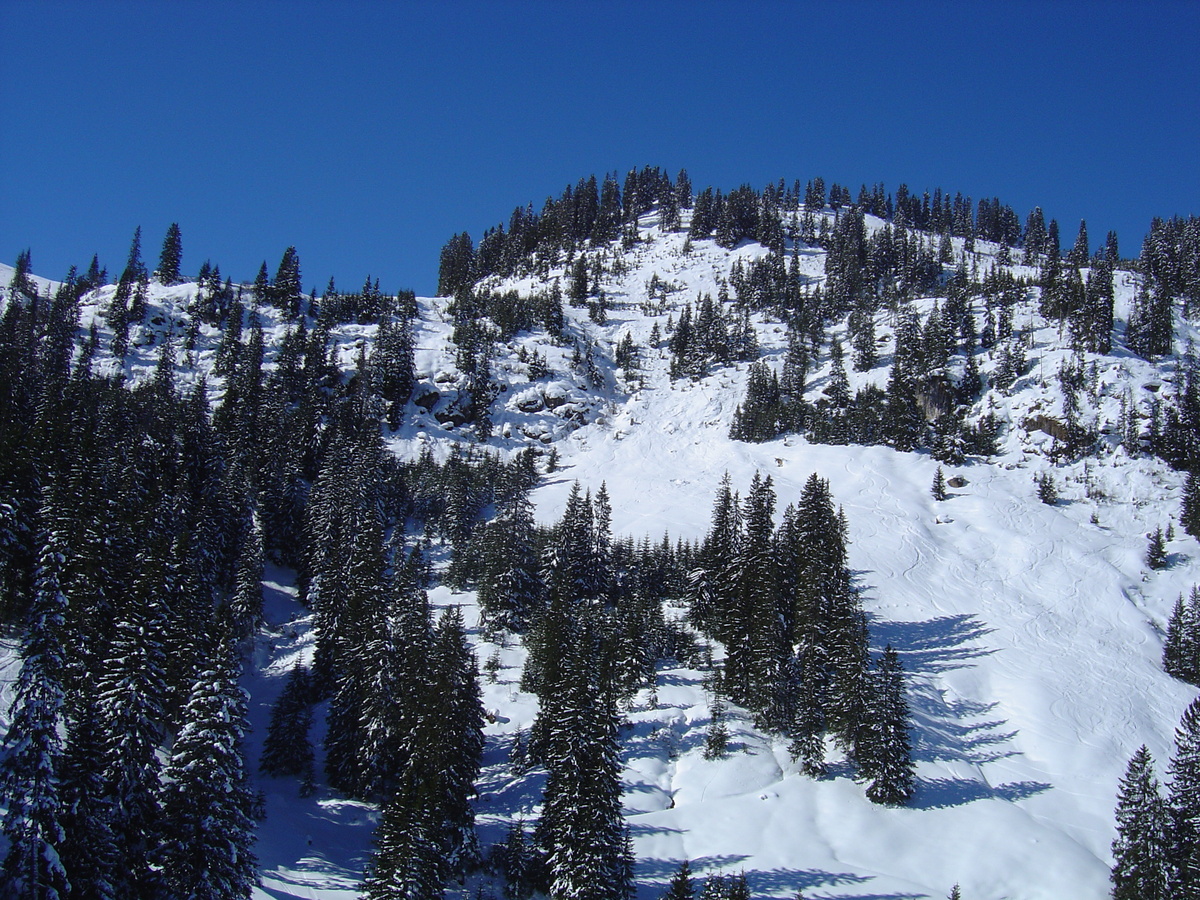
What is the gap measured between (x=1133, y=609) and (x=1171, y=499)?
25.3m

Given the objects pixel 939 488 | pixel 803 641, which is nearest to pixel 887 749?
pixel 803 641

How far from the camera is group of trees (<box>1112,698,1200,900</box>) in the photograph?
91.6ft

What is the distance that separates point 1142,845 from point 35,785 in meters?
42.6

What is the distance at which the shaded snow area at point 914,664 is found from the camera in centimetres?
3434

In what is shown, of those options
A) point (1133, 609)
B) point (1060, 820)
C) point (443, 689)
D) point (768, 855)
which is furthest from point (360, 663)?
point (1133, 609)

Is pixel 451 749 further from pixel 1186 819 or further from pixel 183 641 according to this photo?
pixel 1186 819

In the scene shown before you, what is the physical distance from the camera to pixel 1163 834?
95.0 ft

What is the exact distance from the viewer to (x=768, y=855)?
3425 cm

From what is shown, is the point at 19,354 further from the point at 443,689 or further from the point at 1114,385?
the point at 1114,385

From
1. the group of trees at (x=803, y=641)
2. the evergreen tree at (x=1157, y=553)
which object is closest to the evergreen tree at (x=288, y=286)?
the group of trees at (x=803, y=641)

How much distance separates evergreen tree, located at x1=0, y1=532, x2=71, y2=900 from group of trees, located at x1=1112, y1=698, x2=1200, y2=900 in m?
41.0

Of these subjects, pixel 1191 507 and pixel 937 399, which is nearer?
pixel 1191 507

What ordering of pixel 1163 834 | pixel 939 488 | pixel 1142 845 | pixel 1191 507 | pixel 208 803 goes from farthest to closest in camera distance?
pixel 939 488 → pixel 1191 507 → pixel 1142 845 → pixel 1163 834 → pixel 208 803

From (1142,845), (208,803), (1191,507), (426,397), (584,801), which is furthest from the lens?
(426,397)
